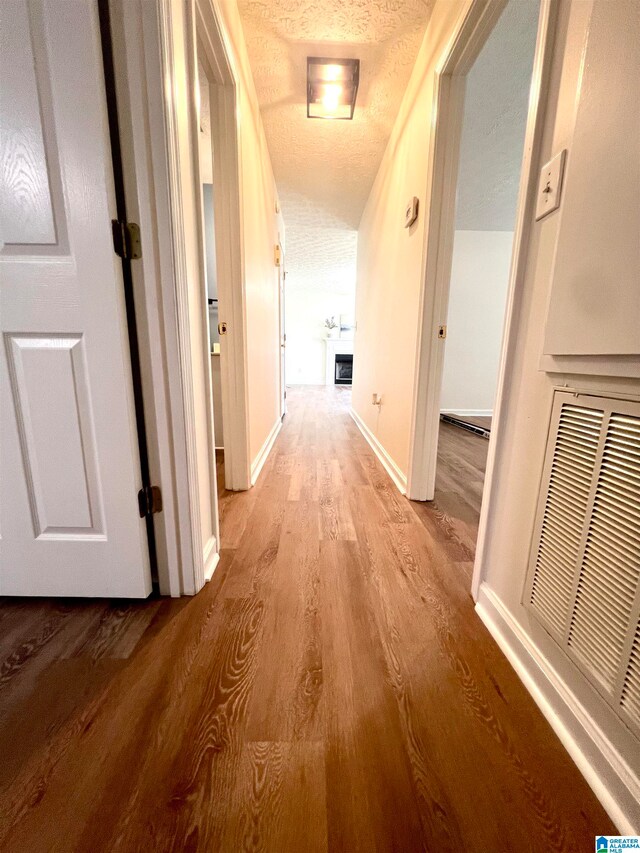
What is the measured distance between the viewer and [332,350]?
8.41 m

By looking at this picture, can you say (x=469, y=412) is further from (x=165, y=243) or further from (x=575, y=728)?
(x=165, y=243)

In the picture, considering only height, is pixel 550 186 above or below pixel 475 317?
below

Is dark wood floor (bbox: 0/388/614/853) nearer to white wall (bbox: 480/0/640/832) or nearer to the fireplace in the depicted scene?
white wall (bbox: 480/0/640/832)

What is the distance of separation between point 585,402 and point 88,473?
1.32 m

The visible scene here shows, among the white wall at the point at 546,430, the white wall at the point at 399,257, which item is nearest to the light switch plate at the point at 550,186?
the white wall at the point at 546,430

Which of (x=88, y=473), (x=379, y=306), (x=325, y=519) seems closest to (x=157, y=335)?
(x=88, y=473)

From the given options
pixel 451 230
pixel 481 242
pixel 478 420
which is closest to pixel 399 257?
pixel 451 230

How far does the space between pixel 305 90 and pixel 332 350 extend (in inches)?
253

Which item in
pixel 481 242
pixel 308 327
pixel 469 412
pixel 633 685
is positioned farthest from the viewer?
pixel 308 327

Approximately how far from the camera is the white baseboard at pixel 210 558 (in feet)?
A: 3.85

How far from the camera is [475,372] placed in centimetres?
460

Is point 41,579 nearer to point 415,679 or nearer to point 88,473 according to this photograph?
point 88,473

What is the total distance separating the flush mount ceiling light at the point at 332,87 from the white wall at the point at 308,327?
5719mm

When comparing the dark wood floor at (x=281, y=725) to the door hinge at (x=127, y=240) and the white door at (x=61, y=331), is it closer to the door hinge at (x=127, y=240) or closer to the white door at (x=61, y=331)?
the white door at (x=61, y=331)
